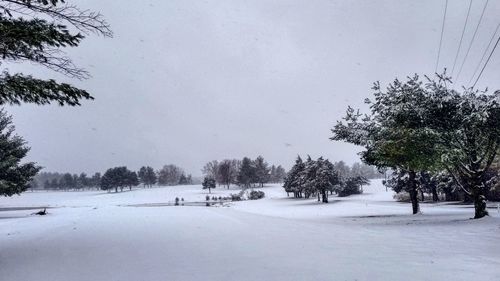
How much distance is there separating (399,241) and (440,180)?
154ft

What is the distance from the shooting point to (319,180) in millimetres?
62000

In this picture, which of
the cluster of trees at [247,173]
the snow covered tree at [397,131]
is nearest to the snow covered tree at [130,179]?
the cluster of trees at [247,173]

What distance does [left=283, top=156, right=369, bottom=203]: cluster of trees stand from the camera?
203ft

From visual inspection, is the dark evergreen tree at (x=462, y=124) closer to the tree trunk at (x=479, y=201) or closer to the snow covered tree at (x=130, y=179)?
the tree trunk at (x=479, y=201)

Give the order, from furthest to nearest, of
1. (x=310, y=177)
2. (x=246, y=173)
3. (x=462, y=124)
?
1. (x=246, y=173)
2. (x=310, y=177)
3. (x=462, y=124)

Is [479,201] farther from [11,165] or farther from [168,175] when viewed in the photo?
[168,175]

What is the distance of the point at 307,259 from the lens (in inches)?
338

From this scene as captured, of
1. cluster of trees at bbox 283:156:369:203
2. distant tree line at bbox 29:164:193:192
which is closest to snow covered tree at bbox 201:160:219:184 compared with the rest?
distant tree line at bbox 29:164:193:192

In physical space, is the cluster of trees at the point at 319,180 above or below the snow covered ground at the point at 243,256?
above

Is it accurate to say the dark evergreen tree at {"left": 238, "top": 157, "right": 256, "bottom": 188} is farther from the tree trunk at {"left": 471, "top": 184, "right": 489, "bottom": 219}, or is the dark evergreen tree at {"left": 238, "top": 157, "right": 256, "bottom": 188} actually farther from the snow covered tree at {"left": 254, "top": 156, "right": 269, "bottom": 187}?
the tree trunk at {"left": 471, "top": 184, "right": 489, "bottom": 219}

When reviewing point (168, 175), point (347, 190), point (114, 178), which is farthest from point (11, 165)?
point (168, 175)

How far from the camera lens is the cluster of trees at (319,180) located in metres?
61.9

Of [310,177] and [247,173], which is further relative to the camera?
[247,173]

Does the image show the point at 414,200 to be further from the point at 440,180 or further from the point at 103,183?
the point at 103,183
